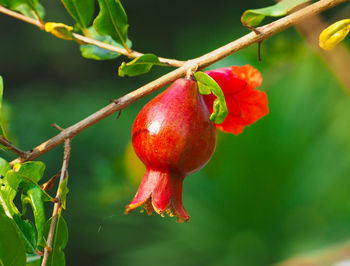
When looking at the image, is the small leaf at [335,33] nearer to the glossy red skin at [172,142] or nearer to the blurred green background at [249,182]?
the glossy red skin at [172,142]

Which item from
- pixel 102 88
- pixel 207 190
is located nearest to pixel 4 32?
pixel 102 88

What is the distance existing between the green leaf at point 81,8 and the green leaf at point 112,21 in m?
0.03

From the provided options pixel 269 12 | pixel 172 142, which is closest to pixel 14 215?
pixel 172 142

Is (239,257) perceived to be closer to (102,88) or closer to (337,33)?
(102,88)

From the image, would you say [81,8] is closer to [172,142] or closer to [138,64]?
[138,64]

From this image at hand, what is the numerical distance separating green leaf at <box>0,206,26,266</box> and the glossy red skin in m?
0.16

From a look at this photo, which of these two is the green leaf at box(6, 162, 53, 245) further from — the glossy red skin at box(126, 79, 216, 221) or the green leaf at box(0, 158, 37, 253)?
the glossy red skin at box(126, 79, 216, 221)

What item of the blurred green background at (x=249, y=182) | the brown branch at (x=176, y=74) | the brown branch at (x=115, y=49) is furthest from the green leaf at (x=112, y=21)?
the blurred green background at (x=249, y=182)

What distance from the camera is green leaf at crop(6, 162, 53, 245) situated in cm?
60

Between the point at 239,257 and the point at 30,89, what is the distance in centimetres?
207

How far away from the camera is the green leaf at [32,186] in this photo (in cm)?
60

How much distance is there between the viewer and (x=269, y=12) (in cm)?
68

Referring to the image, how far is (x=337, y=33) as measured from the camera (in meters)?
0.65

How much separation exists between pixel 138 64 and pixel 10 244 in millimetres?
305
